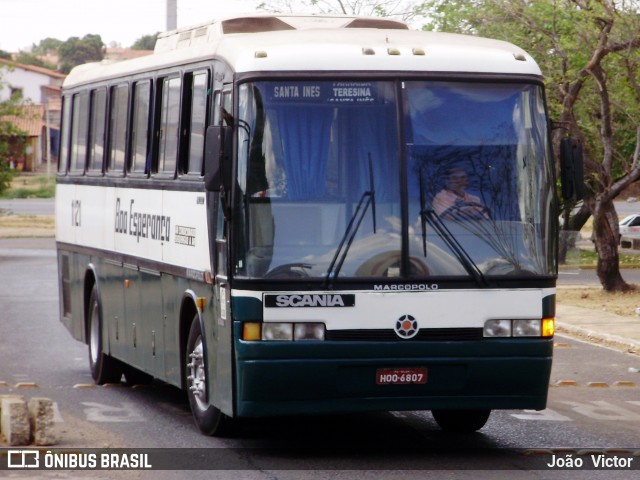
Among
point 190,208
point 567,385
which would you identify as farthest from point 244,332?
point 567,385

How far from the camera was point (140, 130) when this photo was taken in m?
12.7

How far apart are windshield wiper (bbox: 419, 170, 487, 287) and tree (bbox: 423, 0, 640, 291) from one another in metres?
13.0

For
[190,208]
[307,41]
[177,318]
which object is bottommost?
[177,318]

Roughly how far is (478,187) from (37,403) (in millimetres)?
3354

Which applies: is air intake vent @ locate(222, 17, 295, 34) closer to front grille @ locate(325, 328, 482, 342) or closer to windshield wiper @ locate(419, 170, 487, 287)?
windshield wiper @ locate(419, 170, 487, 287)

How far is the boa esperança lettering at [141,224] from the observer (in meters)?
11.6

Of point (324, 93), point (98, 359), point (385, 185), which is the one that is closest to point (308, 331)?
point (385, 185)

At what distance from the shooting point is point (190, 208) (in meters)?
10.8

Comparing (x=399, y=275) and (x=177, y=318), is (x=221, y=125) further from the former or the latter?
(x=177, y=318)

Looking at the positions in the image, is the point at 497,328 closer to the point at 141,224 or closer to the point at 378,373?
the point at 378,373

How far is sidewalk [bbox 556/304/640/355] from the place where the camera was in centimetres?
1873

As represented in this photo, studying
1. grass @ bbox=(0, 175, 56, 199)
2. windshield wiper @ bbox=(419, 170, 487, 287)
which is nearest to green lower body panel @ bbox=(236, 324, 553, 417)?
windshield wiper @ bbox=(419, 170, 487, 287)

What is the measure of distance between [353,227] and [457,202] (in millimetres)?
741

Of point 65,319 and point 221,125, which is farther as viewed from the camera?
point 65,319
